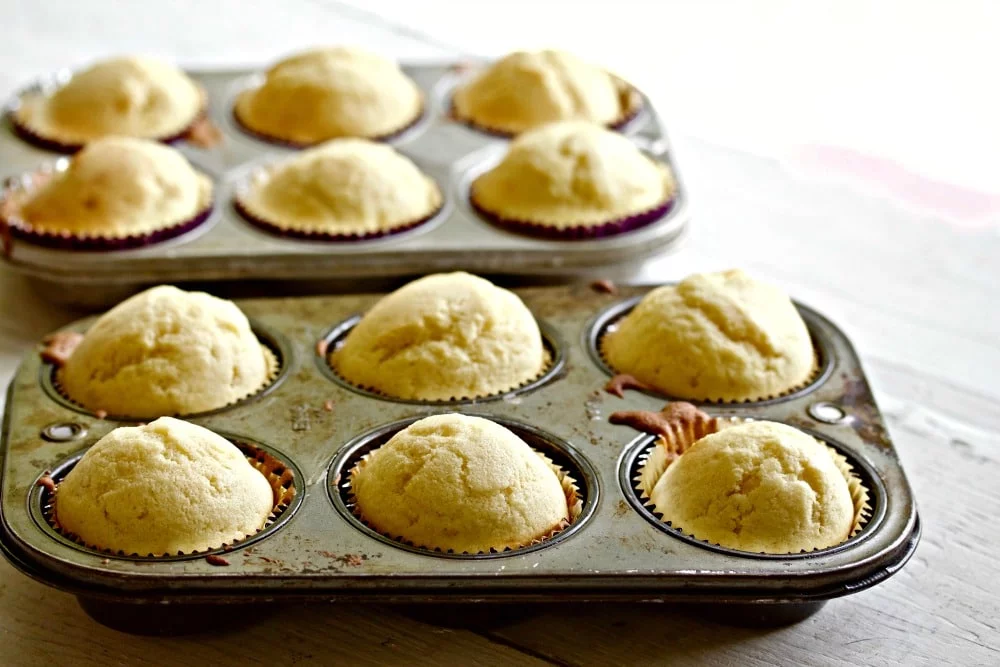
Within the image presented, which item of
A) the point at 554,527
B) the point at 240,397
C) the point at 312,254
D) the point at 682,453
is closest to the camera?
the point at 554,527

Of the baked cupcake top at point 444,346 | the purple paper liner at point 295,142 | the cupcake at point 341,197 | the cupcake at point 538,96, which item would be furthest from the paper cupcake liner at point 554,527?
the cupcake at point 538,96

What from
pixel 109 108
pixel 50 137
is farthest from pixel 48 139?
pixel 109 108

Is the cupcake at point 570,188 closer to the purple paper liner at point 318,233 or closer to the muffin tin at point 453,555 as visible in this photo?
the purple paper liner at point 318,233

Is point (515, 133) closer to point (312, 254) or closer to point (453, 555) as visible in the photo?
point (312, 254)

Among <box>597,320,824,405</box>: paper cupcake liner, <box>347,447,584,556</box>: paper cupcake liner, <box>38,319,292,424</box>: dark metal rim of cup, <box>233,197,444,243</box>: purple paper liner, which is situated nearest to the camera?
<box>347,447,584,556</box>: paper cupcake liner

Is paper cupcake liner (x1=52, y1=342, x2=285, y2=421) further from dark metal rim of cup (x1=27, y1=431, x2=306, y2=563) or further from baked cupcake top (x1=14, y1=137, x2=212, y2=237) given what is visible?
baked cupcake top (x1=14, y1=137, x2=212, y2=237)

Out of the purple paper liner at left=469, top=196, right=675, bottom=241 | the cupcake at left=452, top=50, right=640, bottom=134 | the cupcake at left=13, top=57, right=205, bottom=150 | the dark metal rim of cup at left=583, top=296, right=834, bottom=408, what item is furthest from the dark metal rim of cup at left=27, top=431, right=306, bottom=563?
the cupcake at left=452, top=50, right=640, bottom=134
